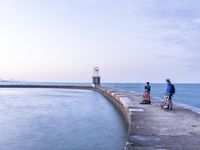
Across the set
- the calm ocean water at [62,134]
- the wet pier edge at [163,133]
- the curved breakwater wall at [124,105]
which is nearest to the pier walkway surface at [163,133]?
the wet pier edge at [163,133]

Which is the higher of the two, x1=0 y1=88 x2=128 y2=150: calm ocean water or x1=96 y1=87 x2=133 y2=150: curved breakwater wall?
x1=96 y1=87 x2=133 y2=150: curved breakwater wall

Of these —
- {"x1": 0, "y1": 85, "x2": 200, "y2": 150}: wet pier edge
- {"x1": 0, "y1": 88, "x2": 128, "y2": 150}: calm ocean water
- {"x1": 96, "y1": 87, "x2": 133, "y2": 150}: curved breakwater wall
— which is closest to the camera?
{"x1": 0, "y1": 85, "x2": 200, "y2": 150}: wet pier edge

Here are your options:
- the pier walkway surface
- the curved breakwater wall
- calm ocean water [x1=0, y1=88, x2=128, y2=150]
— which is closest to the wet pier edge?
the pier walkway surface

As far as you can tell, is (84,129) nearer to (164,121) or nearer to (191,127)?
(164,121)

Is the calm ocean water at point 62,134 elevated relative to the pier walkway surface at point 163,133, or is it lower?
lower

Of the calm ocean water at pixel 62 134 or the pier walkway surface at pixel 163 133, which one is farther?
the calm ocean water at pixel 62 134

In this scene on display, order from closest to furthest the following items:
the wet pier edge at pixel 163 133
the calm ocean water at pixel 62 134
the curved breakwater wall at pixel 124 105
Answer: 1. the wet pier edge at pixel 163 133
2. the calm ocean water at pixel 62 134
3. the curved breakwater wall at pixel 124 105

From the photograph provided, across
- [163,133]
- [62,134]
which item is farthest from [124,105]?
[163,133]

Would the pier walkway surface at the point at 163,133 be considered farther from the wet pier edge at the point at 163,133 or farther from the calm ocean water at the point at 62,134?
the calm ocean water at the point at 62,134

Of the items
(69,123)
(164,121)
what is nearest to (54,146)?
(164,121)

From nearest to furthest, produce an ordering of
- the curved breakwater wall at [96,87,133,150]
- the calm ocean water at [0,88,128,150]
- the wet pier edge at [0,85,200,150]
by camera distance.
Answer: the wet pier edge at [0,85,200,150], the calm ocean water at [0,88,128,150], the curved breakwater wall at [96,87,133,150]

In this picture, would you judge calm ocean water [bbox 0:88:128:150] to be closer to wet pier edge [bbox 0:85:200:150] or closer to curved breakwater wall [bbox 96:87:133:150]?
curved breakwater wall [bbox 96:87:133:150]

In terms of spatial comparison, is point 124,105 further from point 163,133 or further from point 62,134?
point 163,133

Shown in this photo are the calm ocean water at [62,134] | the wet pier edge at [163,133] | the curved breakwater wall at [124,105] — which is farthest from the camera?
the curved breakwater wall at [124,105]
